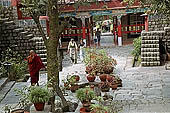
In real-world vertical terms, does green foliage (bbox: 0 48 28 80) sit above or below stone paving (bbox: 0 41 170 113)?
above

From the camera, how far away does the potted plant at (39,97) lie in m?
7.46

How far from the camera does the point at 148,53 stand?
14742 millimetres

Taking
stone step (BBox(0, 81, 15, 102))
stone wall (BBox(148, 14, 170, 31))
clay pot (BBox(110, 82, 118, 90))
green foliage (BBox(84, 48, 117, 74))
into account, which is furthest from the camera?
stone wall (BBox(148, 14, 170, 31))

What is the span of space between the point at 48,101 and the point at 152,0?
14.3ft

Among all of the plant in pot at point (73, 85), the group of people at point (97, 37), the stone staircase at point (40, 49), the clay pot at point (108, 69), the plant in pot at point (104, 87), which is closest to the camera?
the plant in pot at point (104, 87)

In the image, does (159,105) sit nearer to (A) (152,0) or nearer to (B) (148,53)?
(A) (152,0)

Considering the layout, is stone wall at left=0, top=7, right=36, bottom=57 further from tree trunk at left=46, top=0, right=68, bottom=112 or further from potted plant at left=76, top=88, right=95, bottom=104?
potted plant at left=76, top=88, right=95, bottom=104

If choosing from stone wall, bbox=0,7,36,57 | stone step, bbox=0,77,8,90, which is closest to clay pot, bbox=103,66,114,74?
stone step, bbox=0,77,8,90

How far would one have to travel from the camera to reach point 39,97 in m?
7.47

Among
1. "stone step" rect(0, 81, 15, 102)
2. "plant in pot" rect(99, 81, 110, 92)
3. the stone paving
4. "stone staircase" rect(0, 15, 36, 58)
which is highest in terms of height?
"stone staircase" rect(0, 15, 36, 58)

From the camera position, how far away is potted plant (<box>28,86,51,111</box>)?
7.46m

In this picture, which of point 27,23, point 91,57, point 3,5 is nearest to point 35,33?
point 27,23

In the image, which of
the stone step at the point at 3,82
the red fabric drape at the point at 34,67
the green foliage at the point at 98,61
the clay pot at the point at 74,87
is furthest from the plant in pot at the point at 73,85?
the stone step at the point at 3,82

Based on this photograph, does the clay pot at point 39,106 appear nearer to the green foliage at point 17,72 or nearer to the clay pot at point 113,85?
the clay pot at point 113,85
